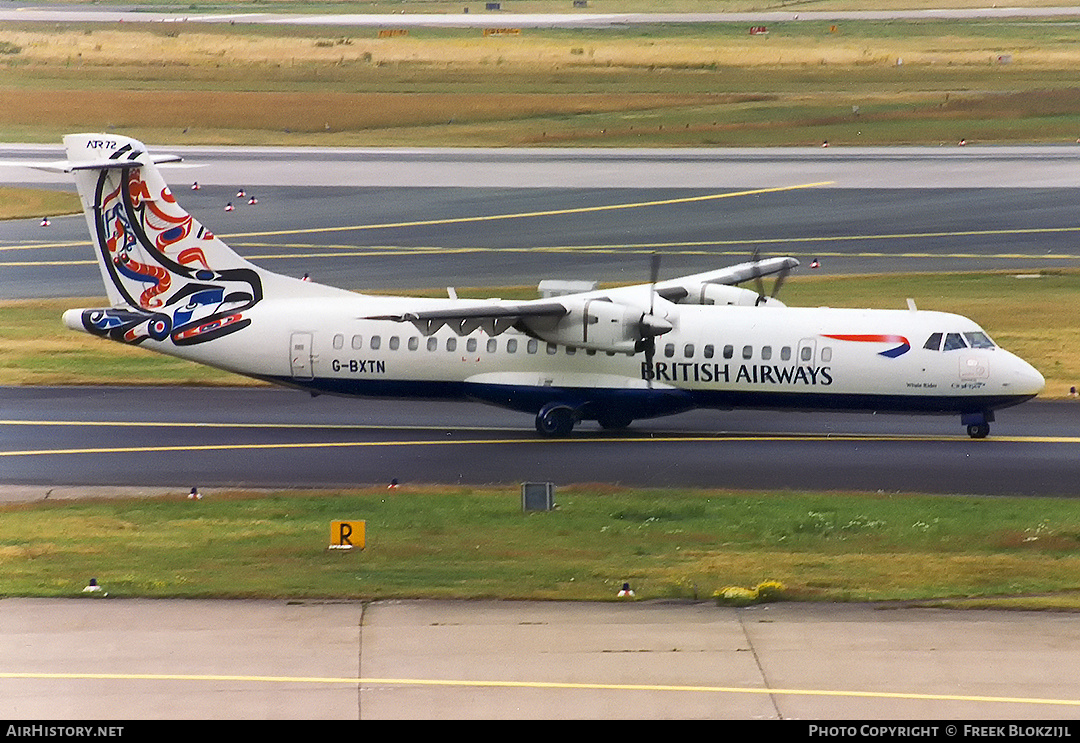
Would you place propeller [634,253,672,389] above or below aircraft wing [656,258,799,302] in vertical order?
below

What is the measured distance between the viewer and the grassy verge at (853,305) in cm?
4081

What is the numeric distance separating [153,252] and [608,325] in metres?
11.0

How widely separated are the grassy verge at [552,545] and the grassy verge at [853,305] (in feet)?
40.4

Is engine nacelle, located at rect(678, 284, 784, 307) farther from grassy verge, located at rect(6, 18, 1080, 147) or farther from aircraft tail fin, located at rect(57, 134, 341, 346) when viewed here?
grassy verge, located at rect(6, 18, 1080, 147)

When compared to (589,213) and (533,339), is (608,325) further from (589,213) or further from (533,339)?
(589,213)

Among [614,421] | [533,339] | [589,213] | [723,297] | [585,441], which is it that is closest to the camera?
[585,441]

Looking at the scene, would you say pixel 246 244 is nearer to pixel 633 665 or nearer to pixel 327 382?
pixel 327 382

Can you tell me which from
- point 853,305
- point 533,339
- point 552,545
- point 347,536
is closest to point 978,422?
point 533,339

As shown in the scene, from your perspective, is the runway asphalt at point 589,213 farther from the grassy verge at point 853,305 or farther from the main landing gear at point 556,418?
the main landing gear at point 556,418

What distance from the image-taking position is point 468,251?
5653cm

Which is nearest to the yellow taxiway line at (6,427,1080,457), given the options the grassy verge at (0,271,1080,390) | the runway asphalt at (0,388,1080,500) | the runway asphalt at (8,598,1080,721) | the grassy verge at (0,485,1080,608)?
the runway asphalt at (0,388,1080,500)

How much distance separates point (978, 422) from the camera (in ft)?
109

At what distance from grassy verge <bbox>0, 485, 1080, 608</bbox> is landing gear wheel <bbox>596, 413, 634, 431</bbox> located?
206 inches

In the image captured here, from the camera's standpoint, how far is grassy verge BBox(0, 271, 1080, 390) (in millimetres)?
40812
